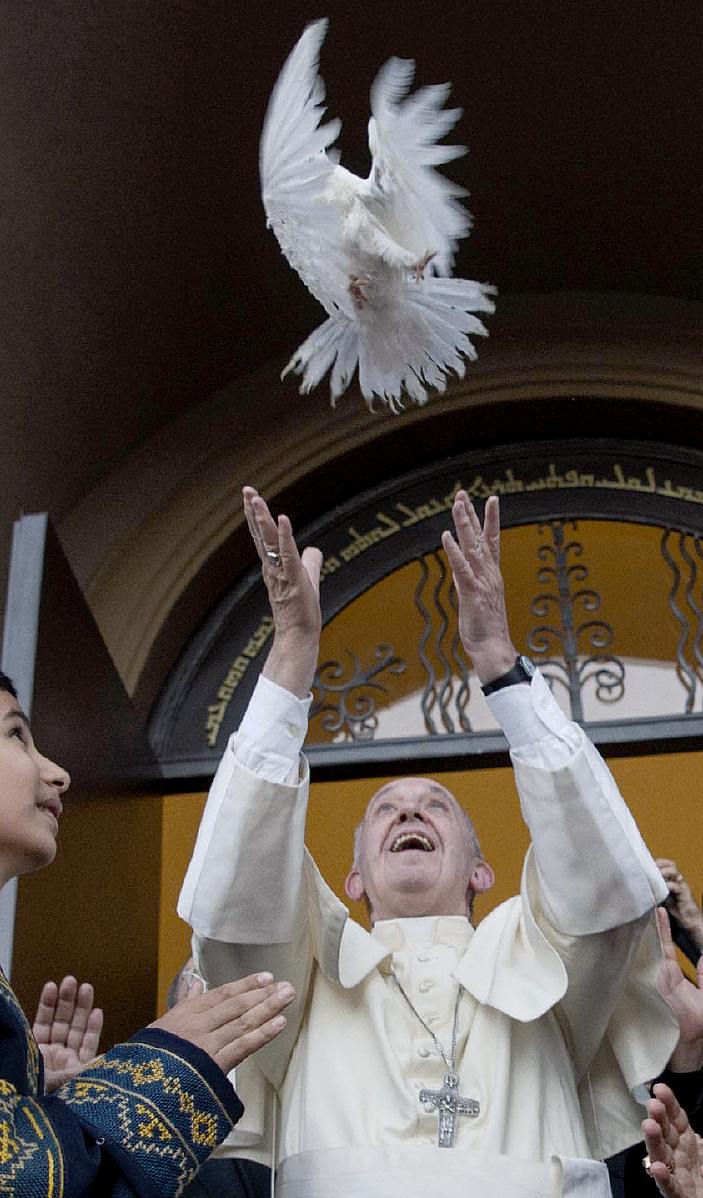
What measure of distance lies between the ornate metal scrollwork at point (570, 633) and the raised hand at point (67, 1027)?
2.25 m

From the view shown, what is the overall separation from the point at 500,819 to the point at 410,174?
3572mm

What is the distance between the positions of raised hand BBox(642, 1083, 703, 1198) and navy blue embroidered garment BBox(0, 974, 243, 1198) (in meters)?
0.60

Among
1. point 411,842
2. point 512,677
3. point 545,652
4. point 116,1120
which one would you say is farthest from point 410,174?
point 545,652

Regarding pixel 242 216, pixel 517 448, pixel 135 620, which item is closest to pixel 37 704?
pixel 135 620

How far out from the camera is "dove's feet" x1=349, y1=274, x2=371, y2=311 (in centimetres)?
286

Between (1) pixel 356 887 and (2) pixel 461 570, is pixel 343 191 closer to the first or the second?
(2) pixel 461 570

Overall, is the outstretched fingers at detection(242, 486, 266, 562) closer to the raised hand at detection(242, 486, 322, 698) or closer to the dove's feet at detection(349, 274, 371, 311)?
the raised hand at detection(242, 486, 322, 698)

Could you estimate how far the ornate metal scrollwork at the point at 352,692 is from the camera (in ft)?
15.8

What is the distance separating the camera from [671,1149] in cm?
229

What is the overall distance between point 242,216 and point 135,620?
1229 mm

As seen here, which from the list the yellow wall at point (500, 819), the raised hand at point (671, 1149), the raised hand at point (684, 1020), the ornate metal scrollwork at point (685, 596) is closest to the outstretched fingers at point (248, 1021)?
the raised hand at point (671, 1149)

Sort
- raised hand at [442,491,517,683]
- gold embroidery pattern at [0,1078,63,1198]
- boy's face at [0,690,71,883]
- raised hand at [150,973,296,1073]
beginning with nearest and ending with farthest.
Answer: gold embroidery pattern at [0,1078,63,1198] → raised hand at [150,973,296,1073] → boy's face at [0,690,71,883] → raised hand at [442,491,517,683]

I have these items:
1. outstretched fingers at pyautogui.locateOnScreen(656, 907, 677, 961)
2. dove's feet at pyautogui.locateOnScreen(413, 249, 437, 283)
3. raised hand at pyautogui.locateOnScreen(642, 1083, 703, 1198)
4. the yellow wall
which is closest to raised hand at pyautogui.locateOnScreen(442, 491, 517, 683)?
dove's feet at pyautogui.locateOnScreen(413, 249, 437, 283)

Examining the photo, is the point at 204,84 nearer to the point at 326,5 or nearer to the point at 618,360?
the point at 326,5
